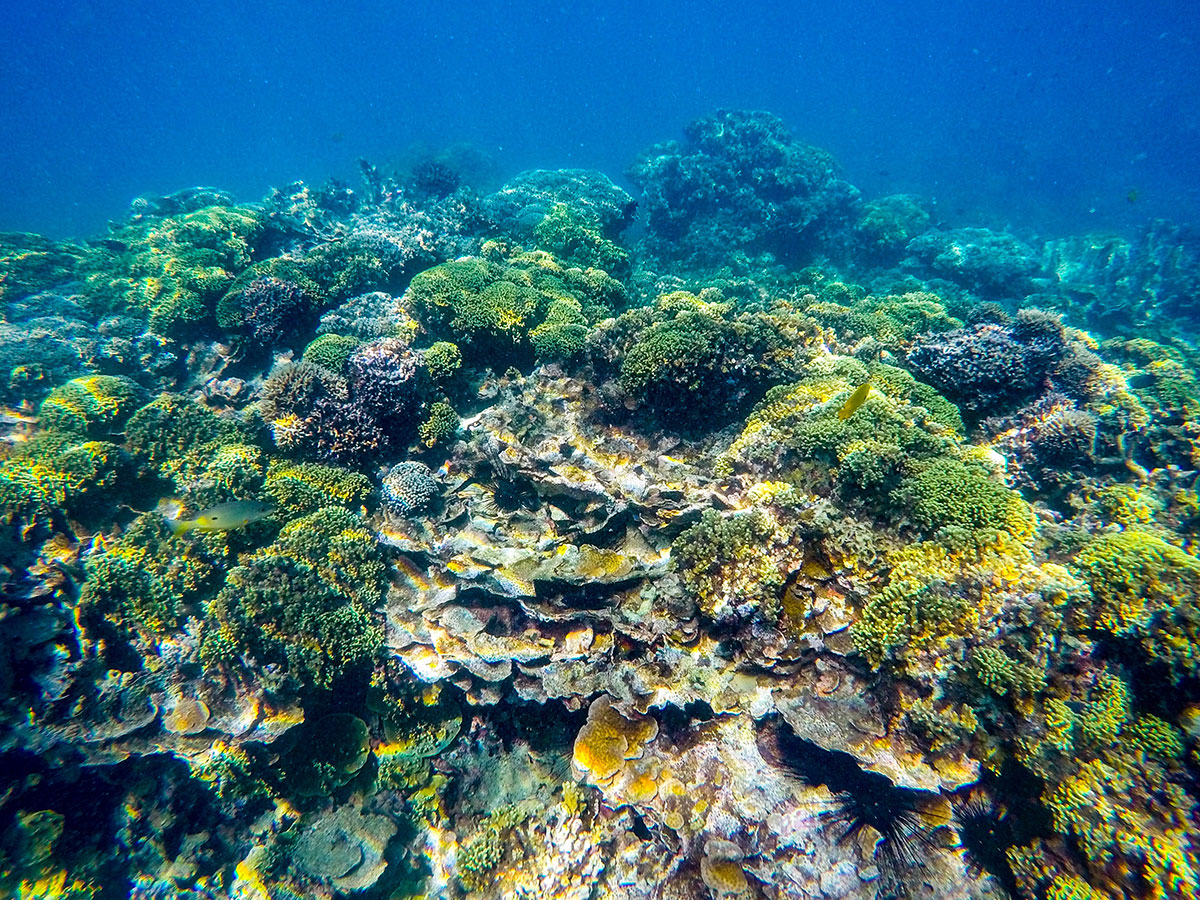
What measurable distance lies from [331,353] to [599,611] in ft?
20.5

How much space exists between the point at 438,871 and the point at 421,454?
5239 millimetres

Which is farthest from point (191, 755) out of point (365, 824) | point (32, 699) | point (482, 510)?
point (482, 510)

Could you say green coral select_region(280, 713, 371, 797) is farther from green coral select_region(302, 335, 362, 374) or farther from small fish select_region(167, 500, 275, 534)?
green coral select_region(302, 335, 362, 374)

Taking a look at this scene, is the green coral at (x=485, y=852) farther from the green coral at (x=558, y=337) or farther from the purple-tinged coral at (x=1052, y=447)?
the purple-tinged coral at (x=1052, y=447)

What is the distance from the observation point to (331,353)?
7973mm

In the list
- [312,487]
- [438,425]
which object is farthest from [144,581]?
[438,425]

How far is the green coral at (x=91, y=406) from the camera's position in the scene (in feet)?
22.5

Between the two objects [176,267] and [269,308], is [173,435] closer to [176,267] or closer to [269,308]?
[269,308]

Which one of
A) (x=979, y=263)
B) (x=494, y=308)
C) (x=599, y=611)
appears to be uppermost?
(x=979, y=263)

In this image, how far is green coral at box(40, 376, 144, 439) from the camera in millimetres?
6855

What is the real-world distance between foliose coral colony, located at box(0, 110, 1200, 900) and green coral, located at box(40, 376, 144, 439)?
56 millimetres

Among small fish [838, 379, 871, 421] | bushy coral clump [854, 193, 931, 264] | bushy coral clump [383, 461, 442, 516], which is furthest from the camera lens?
bushy coral clump [854, 193, 931, 264]

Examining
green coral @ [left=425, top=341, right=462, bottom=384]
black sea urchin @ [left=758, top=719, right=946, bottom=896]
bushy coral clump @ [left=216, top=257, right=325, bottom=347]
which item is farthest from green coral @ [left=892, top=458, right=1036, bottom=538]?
bushy coral clump @ [left=216, top=257, right=325, bottom=347]

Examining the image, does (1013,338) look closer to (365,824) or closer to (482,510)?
(482,510)
